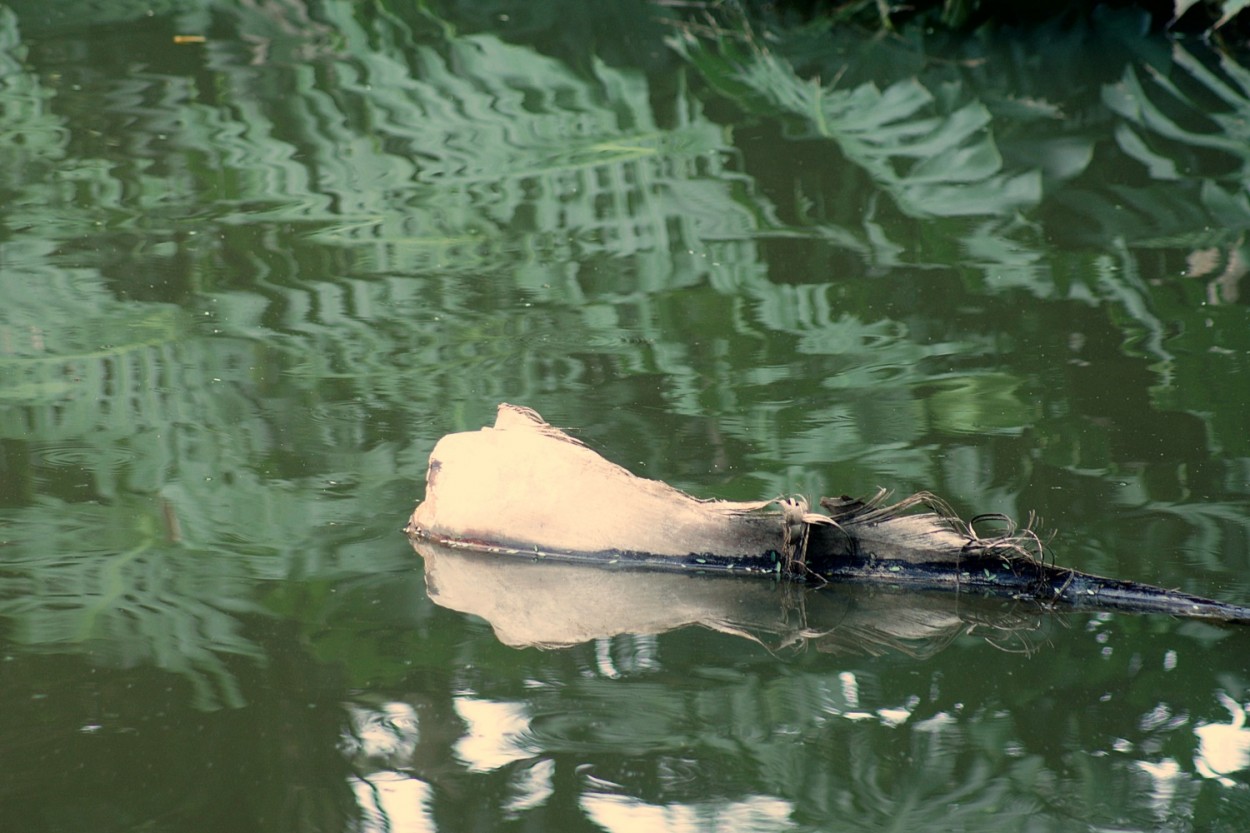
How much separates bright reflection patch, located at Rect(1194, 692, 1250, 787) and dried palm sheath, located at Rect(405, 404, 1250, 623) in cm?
21

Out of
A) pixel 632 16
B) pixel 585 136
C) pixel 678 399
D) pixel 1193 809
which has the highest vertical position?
pixel 632 16

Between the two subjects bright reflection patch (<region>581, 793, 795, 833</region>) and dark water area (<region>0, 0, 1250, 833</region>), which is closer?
bright reflection patch (<region>581, 793, 795, 833</region>)

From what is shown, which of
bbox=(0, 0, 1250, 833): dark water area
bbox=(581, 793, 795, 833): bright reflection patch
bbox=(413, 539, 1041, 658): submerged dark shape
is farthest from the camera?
bbox=(413, 539, 1041, 658): submerged dark shape

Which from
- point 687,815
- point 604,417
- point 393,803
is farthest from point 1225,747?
point 604,417

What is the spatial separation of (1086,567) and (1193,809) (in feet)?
1.79

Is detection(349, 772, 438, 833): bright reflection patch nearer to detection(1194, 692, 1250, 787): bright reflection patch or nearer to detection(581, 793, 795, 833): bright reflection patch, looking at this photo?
detection(581, 793, 795, 833): bright reflection patch

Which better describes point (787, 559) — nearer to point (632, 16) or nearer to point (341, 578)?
point (341, 578)

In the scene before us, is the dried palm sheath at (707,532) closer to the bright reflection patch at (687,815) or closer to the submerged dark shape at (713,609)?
the submerged dark shape at (713,609)

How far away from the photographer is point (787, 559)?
2.01 metres

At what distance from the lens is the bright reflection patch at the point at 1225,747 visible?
5.34 feet

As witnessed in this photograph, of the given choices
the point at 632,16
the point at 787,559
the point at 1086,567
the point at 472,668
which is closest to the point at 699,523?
the point at 787,559

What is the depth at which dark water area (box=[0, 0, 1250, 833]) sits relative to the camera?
165cm

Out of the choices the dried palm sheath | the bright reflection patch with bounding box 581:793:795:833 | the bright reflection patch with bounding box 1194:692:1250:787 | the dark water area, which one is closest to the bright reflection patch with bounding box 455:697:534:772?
the dark water area

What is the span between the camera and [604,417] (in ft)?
8.50
